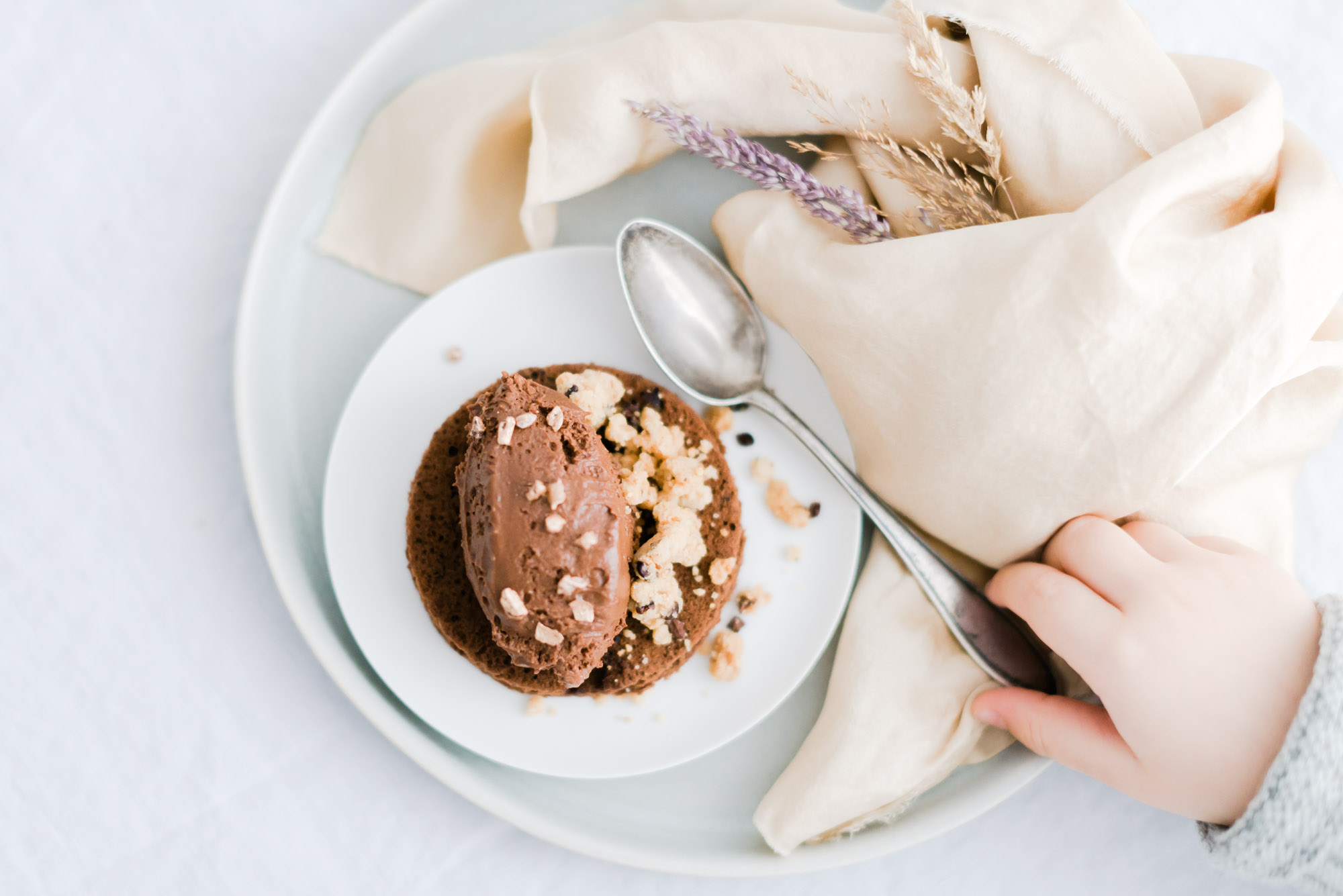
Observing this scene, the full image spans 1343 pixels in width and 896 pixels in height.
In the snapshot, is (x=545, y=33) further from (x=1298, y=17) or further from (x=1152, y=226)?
(x=1298, y=17)

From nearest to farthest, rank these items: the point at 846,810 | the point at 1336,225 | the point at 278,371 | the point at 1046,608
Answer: the point at 1336,225
the point at 1046,608
the point at 846,810
the point at 278,371

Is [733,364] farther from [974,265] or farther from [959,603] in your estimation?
[959,603]

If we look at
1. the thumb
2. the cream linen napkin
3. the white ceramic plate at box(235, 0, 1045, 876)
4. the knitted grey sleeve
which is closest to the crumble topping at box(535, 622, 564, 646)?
the white ceramic plate at box(235, 0, 1045, 876)

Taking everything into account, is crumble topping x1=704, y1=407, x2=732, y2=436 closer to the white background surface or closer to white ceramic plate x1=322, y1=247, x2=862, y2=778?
white ceramic plate x1=322, y1=247, x2=862, y2=778

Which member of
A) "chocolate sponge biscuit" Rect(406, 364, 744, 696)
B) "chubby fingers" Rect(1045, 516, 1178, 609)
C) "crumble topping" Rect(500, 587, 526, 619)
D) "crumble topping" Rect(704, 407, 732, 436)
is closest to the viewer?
"crumble topping" Rect(500, 587, 526, 619)

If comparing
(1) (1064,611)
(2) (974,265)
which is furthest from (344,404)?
(1) (1064,611)

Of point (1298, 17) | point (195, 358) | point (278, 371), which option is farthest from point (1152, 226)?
point (195, 358)
